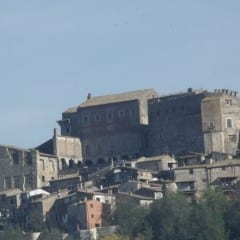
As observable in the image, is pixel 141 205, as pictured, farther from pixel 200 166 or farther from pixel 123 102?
pixel 123 102

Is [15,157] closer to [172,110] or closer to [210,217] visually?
[172,110]

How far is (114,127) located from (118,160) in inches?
93.3

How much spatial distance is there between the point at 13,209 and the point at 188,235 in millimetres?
15092

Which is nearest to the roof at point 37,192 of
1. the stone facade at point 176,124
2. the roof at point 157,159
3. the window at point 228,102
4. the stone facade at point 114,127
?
the roof at point 157,159

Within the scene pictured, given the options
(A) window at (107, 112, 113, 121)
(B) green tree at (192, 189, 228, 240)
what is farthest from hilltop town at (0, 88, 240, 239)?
(B) green tree at (192, 189, 228, 240)

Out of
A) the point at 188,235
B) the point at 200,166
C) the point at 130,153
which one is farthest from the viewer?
the point at 130,153

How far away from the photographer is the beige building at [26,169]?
144375 mm

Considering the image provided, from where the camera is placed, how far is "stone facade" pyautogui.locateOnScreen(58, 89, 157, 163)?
14650cm

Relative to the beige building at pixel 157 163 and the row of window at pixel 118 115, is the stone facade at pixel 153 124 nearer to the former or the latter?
the row of window at pixel 118 115

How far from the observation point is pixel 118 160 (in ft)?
478

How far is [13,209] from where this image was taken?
13950cm

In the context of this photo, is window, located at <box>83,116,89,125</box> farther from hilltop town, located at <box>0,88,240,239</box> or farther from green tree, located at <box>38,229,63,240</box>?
green tree, located at <box>38,229,63,240</box>

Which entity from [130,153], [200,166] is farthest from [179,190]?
[130,153]

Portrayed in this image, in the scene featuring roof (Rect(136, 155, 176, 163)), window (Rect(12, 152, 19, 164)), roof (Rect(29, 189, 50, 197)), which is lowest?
roof (Rect(29, 189, 50, 197))
